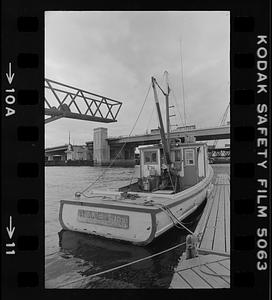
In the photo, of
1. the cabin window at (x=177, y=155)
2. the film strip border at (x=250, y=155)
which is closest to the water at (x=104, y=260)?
the film strip border at (x=250, y=155)

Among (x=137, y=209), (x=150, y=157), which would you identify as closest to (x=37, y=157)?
(x=137, y=209)

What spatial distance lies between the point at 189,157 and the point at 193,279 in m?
5.01

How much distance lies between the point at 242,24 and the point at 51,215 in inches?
262

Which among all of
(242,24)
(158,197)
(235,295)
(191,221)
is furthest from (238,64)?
(191,221)

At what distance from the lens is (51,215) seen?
6.82 metres

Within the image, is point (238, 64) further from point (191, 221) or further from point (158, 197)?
point (191, 221)

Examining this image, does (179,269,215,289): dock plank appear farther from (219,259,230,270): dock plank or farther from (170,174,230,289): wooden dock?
(219,259,230,270): dock plank

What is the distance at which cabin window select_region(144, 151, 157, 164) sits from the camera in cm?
731

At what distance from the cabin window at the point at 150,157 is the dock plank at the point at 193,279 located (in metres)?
4.72

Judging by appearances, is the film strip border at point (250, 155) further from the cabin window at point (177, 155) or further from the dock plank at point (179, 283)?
the cabin window at point (177, 155)

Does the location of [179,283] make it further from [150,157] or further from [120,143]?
[120,143]

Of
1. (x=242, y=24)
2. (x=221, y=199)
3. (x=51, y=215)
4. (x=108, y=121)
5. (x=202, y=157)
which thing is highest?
(x=242, y=24)

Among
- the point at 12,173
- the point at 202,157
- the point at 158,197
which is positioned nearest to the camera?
the point at 12,173

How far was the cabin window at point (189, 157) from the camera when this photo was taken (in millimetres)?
7246
